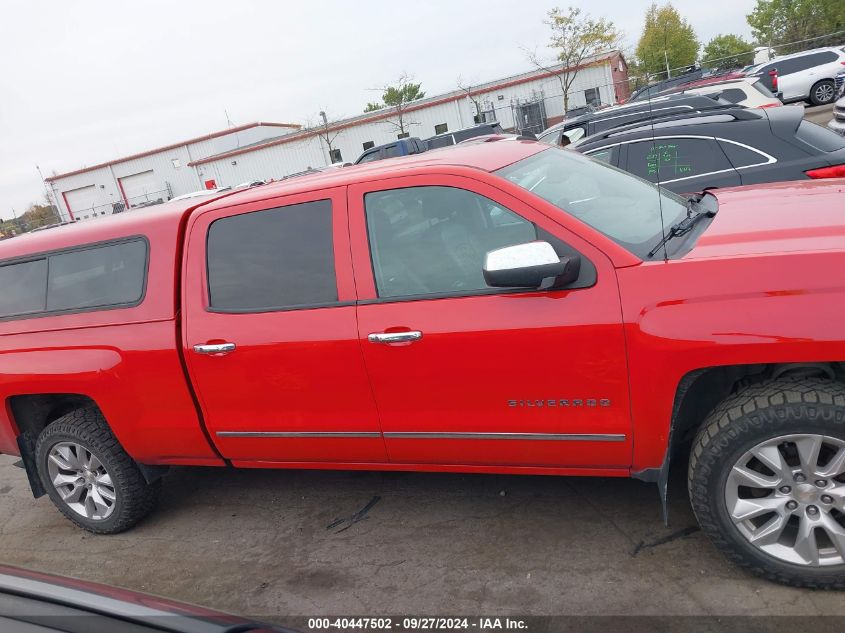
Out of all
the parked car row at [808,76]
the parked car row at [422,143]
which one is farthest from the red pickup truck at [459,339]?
the parked car row at [808,76]

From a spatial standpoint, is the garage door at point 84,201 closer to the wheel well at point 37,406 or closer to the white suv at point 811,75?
the white suv at point 811,75

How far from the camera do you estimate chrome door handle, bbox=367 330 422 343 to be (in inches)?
116

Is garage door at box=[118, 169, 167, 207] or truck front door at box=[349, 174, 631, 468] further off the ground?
garage door at box=[118, 169, 167, 207]

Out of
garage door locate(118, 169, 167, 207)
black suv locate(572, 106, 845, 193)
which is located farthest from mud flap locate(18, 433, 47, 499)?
garage door locate(118, 169, 167, 207)

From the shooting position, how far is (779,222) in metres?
2.79

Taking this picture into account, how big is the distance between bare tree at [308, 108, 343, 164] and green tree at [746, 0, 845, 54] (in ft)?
88.0

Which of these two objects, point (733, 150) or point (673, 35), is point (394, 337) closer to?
point (733, 150)

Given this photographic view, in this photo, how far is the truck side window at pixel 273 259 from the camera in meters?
3.21

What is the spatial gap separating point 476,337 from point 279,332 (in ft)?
3.38

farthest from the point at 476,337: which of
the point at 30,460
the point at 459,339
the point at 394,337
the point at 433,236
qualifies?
the point at 30,460

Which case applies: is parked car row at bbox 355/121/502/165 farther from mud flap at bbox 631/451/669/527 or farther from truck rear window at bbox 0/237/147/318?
mud flap at bbox 631/451/669/527

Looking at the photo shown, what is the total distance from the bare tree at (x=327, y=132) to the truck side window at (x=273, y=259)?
38.3 metres

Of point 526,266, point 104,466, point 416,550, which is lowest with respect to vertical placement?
point 416,550

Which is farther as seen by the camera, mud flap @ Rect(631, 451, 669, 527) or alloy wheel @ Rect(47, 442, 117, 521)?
alloy wheel @ Rect(47, 442, 117, 521)
